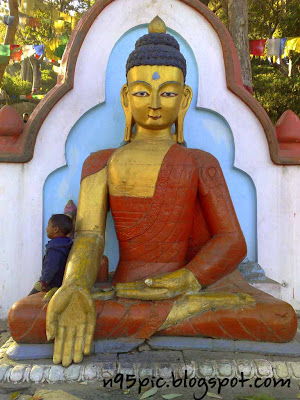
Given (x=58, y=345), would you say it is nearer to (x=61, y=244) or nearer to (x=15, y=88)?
(x=61, y=244)

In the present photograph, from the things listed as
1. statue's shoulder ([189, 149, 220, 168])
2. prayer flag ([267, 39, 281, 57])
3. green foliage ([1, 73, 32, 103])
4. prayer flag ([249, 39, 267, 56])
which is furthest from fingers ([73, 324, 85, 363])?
green foliage ([1, 73, 32, 103])

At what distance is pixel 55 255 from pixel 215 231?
3.77ft

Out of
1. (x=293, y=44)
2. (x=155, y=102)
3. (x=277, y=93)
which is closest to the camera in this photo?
(x=155, y=102)

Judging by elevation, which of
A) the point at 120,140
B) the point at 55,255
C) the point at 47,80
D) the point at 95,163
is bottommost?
the point at 55,255

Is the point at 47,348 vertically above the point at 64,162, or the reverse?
the point at 64,162

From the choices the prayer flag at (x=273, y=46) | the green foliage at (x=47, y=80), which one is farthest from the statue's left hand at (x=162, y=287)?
the green foliage at (x=47, y=80)

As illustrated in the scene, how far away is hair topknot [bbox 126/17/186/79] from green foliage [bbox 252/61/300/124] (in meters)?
8.25

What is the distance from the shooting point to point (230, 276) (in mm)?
3152

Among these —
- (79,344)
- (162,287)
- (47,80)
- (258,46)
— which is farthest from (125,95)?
(47,80)

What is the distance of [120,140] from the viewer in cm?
404

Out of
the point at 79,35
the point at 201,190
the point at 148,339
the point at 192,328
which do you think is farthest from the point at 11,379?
the point at 79,35

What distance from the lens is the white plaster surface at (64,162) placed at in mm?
3889

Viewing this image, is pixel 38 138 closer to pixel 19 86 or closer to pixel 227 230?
pixel 227 230

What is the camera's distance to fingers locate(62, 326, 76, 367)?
96.1 inches
